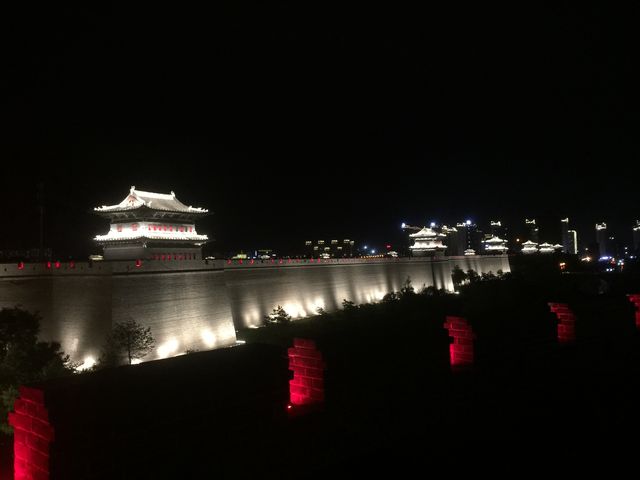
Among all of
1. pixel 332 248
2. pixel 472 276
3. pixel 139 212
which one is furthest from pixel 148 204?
pixel 332 248

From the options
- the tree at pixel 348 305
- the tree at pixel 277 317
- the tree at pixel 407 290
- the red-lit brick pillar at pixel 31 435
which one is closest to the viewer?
the red-lit brick pillar at pixel 31 435

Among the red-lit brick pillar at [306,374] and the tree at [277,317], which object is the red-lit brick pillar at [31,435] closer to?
the red-lit brick pillar at [306,374]

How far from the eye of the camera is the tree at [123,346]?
15.2 meters

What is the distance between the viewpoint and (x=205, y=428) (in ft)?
16.5

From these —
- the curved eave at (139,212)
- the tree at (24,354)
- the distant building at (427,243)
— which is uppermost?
the curved eave at (139,212)

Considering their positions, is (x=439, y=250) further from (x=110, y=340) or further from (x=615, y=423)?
(x=615, y=423)

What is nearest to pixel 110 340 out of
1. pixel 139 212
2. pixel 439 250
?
pixel 139 212

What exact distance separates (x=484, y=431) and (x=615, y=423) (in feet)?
4.42

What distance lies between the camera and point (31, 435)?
3.72 meters

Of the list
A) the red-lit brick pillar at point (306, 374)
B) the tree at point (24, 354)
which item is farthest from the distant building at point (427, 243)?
the red-lit brick pillar at point (306, 374)

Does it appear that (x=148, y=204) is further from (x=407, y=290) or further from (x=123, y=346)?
(x=407, y=290)

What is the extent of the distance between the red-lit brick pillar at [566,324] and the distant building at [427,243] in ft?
97.3

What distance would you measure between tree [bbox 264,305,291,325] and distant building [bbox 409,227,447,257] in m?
17.5

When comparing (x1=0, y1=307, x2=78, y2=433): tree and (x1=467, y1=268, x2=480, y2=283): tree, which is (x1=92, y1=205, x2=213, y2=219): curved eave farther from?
(x1=467, y1=268, x2=480, y2=283): tree
